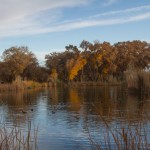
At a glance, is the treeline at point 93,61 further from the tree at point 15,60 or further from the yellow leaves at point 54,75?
the tree at point 15,60

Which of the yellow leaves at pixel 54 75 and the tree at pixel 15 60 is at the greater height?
the tree at pixel 15 60

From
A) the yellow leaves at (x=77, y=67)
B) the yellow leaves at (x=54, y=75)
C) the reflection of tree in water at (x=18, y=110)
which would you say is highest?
the yellow leaves at (x=77, y=67)

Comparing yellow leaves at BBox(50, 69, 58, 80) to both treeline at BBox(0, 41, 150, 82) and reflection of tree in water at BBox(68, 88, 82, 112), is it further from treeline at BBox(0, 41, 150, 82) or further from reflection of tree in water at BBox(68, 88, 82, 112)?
reflection of tree in water at BBox(68, 88, 82, 112)

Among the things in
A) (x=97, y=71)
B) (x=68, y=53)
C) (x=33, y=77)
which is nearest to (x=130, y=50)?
(x=97, y=71)

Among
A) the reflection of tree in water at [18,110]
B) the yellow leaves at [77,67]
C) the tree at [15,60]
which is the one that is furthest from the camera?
the yellow leaves at [77,67]

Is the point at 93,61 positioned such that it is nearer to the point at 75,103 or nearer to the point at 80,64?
the point at 80,64

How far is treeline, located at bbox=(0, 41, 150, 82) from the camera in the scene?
72000 millimetres

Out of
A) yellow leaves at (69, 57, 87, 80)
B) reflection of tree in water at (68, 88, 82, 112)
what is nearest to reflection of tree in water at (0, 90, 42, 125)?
reflection of tree in water at (68, 88, 82, 112)

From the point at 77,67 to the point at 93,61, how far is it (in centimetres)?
398

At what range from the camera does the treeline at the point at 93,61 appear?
236 ft

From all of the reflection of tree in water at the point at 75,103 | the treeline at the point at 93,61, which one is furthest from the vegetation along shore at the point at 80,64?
the reflection of tree in water at the point at 75,103

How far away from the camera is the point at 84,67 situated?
77.1 metres

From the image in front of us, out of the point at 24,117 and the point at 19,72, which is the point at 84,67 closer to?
the point at 19,72

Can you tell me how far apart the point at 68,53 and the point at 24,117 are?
53.8 m
